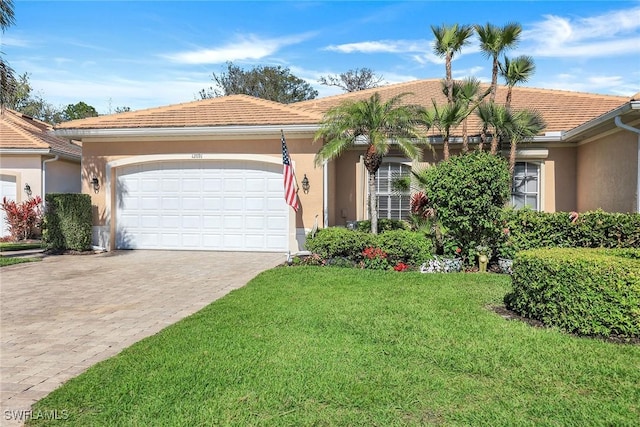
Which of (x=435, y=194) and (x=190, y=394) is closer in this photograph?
(x=190, y=394)

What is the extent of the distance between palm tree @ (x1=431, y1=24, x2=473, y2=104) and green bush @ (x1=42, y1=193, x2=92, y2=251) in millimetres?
10471

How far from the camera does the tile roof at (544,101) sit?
12.4 metres

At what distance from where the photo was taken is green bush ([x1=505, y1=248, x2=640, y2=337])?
457 cm

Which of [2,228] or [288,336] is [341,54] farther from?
[288,336]

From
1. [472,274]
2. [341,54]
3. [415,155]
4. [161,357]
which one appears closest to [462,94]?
[415,155]

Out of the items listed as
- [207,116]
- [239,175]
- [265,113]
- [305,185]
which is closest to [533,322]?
[305,185]

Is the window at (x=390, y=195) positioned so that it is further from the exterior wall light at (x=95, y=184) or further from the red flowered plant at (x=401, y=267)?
the exterior wall light at (x=95, y=184)

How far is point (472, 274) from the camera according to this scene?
8.16m

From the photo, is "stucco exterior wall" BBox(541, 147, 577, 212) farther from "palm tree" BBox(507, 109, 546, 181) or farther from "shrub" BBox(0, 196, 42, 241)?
"shrub" BBox(0, 196, 42, 241)

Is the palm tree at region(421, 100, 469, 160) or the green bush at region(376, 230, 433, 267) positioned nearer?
the green bush at region(376, 230, 433, 267)

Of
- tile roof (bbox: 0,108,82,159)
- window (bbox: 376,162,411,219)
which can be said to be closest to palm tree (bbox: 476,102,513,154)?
window (bbox: 376,162,411,219)

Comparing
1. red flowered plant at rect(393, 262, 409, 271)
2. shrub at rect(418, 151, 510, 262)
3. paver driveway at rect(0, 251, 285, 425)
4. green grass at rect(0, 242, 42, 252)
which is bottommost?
paver driveway at rect(0, 251, 285, 425)

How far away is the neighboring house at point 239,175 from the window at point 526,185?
29 millimetres

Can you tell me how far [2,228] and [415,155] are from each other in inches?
581
